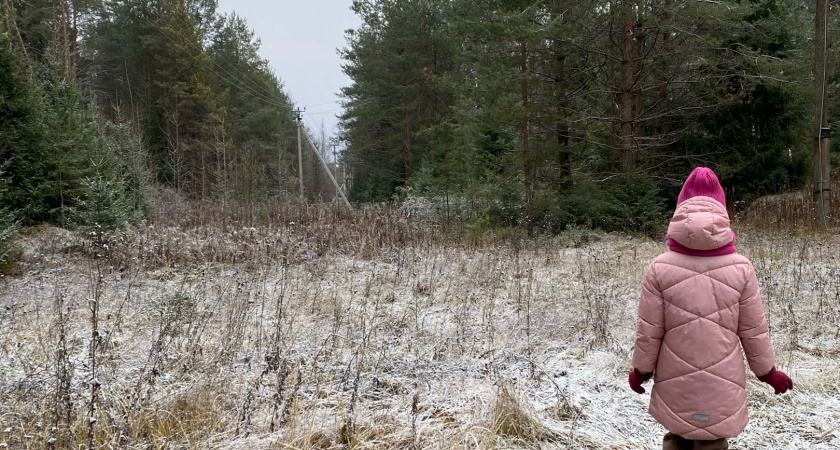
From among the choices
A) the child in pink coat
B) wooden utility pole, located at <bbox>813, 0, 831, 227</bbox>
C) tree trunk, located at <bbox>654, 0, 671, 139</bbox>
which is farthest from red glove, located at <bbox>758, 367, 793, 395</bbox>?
wooden utility pole, located at <bbox>813, 0, 831, 227</bbox>

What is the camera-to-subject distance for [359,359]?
3816mm

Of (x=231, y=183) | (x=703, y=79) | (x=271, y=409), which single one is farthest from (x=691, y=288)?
(x=231, y=183)

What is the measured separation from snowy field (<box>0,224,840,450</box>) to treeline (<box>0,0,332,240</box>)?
10.7 feet

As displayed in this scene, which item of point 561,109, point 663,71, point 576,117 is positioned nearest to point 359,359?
point 561,109

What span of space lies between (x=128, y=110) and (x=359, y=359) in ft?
89.0

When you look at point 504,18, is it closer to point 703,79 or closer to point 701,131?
point 703,79

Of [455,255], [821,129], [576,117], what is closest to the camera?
[455,255]

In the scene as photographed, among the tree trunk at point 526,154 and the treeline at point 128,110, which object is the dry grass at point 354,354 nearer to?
the treeline at point 128,110

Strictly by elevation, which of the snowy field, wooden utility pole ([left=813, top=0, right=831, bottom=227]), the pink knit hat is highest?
wooden utility pole ([left=813, top=0, right=831, bottom=227])

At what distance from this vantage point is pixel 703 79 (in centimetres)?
1028

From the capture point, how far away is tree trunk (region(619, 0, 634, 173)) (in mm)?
9953

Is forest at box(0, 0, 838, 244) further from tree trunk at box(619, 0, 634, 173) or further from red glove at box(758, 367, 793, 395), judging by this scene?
red glove at box(758, 367, 793, 395)

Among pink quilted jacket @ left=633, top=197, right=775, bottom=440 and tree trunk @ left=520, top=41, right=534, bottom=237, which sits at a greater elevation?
tree trunk @ left=520, top=41, right=534, bottom=237

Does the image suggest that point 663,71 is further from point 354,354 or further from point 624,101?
point 354,354
